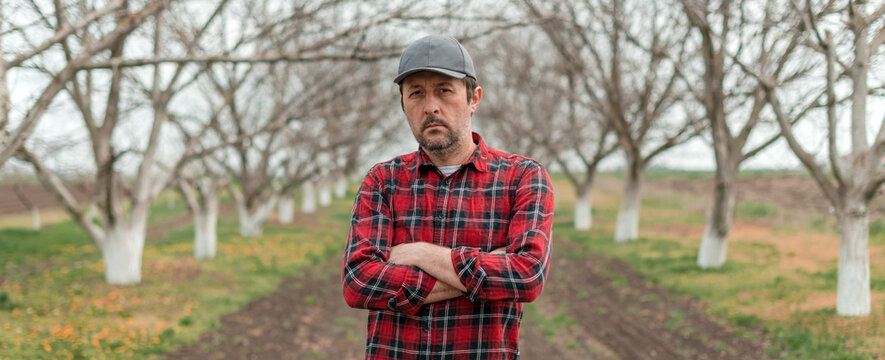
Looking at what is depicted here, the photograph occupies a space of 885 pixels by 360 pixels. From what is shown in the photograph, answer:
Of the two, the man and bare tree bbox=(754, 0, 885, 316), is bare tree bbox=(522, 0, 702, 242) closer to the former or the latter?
bare tree bbox=(754, 0, 885, 316)

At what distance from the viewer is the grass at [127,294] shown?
6664 mm

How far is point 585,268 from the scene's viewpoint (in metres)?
13.8

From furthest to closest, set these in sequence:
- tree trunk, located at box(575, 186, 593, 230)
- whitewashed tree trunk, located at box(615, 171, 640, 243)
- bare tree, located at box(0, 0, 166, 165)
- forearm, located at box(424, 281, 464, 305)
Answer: tree trunk, located at box(575, 186, 593, 230) → whitewashed tree trunk, located at box(615, 171, 640, 243) → bare tree, located at box(0, 0, 166, 165) → forearm, located at box(424, 281, 464, 305)

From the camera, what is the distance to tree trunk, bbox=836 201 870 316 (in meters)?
7.50

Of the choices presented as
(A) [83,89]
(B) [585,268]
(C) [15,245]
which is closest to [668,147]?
(B) [585,268]

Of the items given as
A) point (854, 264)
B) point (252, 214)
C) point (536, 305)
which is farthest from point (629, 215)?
point (252, 214)

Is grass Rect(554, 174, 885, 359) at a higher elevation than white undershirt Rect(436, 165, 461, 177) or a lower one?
lower

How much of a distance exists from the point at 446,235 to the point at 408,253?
180 millimetres

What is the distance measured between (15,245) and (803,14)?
20726 millimetres

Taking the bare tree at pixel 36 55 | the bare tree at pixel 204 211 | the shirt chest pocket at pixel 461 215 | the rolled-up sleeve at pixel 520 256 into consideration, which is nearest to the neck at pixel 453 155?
the shirt chest pocket at pixel 461 215

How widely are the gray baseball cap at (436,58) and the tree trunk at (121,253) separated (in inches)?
388

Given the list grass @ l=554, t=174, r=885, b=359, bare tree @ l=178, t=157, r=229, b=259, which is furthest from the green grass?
bare tree @ l=178, t=157, r=229, b=259

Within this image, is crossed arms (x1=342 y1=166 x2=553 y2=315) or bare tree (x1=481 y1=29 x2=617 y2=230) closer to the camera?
crossed arms (x1=342 y1=166 x2=553 y2=315)

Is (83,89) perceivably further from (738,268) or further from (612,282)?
(738,268)
